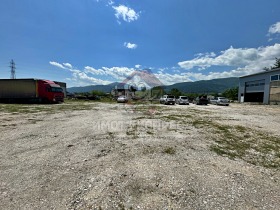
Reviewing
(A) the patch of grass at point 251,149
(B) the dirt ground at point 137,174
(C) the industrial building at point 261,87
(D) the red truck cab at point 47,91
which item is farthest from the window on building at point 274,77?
(D) the red truck cab at point 47,91

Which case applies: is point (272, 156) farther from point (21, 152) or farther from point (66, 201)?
point (21, 152)

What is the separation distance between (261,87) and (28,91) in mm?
49839

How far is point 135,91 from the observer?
51.2 metres

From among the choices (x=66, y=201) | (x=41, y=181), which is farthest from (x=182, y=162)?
(x=41, y=181)

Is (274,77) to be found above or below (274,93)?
above

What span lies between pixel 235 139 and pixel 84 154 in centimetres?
619

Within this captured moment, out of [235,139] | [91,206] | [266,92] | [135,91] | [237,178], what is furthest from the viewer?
[135,91]

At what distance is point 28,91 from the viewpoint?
2341cm

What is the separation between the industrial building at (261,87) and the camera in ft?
112

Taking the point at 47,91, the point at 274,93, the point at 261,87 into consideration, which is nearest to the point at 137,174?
the point at 47,91

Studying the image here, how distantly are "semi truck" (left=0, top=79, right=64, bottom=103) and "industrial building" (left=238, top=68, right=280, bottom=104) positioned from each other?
4458cm

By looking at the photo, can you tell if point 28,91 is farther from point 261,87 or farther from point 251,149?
point 261,87

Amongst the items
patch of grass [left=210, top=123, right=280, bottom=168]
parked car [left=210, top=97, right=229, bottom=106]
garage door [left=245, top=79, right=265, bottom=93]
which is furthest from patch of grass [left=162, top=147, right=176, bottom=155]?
garage door [left=245, top=79, right=265, bottom=93]

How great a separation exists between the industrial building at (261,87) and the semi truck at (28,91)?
146 ft
